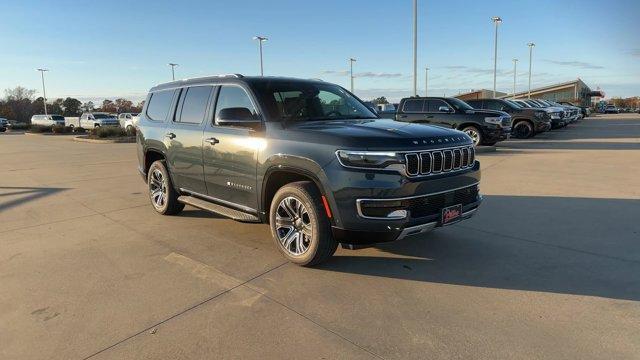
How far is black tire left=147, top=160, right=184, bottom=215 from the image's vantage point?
678cm

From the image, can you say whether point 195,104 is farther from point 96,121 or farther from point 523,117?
point 96,121

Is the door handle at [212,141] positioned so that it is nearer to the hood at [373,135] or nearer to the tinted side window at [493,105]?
the hood at [373,135]

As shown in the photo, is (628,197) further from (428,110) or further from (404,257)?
(428,110)

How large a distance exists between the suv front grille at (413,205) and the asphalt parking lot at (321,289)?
26.2 inches

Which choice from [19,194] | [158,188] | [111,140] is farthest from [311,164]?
[111,140]

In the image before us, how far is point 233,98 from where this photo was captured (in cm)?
548

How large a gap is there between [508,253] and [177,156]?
14.2 feet

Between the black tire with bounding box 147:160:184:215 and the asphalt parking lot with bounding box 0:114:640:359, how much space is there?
6.6 inches

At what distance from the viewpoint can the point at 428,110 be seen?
1628 centimetres

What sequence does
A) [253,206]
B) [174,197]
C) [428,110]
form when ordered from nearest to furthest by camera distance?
[253,206] < [174,197] < [428,110]

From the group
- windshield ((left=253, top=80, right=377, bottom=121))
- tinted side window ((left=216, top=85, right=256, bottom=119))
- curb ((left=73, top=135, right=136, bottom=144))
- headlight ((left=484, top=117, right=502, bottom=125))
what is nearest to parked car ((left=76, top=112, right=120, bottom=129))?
curb ((left=73, top=135, right=136, bottom=144))

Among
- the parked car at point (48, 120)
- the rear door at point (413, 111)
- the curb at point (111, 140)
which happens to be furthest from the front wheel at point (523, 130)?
the parked car at point (48, 120)

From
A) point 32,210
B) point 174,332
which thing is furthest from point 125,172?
point 174,332

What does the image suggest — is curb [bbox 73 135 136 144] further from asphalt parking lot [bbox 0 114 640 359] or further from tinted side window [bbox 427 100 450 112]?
asphalt parking lot [bbox 0 114 640 359]
